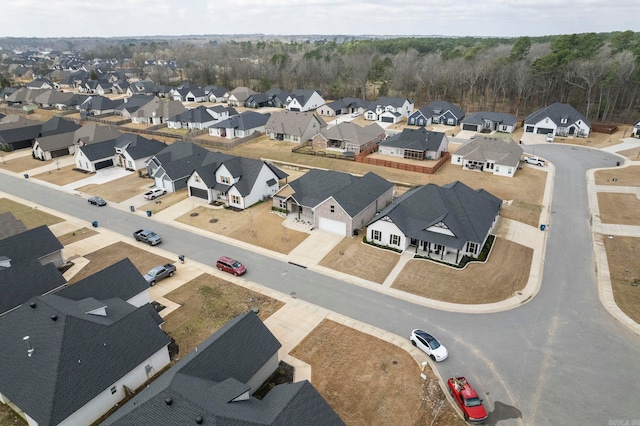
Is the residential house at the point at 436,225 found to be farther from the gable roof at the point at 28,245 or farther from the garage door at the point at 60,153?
the garage door at the point at 60,153

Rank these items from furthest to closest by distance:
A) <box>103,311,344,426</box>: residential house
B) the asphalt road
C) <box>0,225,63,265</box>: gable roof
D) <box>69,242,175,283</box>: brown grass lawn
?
<box>69,242,175,283</box>: brown grass lawn, <box>0,225,63,265</box>: gable roof, the asphalt road, <box>103,311,344,426</box>: residential house

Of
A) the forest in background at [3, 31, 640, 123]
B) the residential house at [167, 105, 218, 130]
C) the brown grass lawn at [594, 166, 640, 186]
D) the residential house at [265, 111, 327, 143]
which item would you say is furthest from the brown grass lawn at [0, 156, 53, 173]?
the brown grass lawn at [594, 166, 640, 186]

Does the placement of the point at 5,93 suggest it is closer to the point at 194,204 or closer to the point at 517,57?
the point at 194,204

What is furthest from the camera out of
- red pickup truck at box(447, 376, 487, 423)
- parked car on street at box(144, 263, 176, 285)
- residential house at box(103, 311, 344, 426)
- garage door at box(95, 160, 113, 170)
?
garage door at box(95, 160, 113, 170)

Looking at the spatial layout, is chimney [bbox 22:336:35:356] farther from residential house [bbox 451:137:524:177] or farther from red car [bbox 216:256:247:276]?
residential house [bbox 451:137:524:177]

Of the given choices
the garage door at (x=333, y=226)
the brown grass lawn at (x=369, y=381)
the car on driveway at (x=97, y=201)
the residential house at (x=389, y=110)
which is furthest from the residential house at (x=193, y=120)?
the brown grass lawn at (x=369, y=381)

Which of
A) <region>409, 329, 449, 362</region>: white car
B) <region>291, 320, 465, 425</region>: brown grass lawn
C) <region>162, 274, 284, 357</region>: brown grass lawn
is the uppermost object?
<region>409, 329, 449, 362</region>: white car

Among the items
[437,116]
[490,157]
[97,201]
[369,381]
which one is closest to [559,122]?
[437,116]
